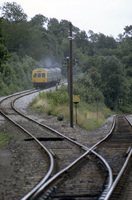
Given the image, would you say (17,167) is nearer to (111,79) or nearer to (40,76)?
(40,76)

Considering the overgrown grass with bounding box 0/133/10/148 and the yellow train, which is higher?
the yellow train

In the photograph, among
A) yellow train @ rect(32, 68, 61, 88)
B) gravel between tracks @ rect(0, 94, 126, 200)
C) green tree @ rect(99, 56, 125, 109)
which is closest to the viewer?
gravel between tracks @ rect(0, 94, 126, 200)

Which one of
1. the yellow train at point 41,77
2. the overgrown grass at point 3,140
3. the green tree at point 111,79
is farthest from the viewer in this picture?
the green tree at point 111,79

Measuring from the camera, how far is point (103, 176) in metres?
7.21

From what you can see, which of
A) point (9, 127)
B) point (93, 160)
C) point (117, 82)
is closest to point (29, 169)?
point (93, 160)

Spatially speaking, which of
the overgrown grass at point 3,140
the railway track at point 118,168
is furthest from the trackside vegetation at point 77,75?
the railway track at point 118,168

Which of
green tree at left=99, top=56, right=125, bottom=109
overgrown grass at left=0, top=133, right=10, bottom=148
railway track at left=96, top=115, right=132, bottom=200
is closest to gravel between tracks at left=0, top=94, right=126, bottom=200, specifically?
overgrown grass at left=0, top=133, right=10, bottom=148

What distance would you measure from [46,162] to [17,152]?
1911 millimetres

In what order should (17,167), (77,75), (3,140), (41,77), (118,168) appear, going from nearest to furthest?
(118,168) < (17,167) < (3,140) < (41,77) < (77,75)

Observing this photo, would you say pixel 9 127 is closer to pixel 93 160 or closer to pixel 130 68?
pixel 93 160

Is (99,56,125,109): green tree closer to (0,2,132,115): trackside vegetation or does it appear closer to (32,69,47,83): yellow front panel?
(0,2,132,115): trackside vegetation

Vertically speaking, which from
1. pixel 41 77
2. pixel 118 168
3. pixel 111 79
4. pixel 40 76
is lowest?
pixel 111 79

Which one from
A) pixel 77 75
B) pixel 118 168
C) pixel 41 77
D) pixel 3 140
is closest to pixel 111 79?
pixel 77 75

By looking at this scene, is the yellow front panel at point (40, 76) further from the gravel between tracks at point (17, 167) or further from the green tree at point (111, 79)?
the gravel between tracks at point (17, 167)
